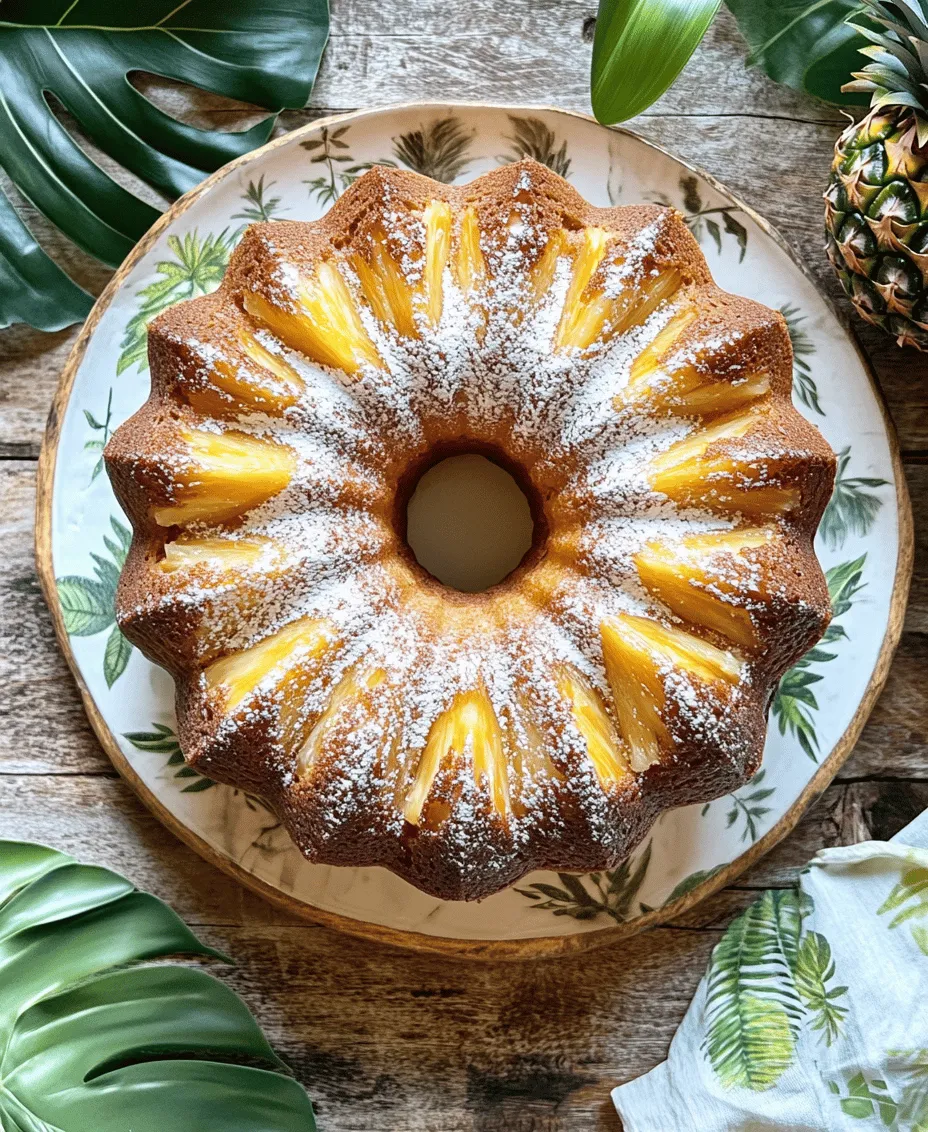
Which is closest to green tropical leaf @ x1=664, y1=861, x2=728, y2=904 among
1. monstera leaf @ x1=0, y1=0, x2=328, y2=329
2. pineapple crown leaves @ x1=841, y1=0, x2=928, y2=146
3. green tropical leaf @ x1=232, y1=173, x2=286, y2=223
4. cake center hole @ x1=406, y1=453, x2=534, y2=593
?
cake center hole @ x1=406, y1=453, x2=534, y2=593

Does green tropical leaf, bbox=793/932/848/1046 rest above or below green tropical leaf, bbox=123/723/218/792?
below

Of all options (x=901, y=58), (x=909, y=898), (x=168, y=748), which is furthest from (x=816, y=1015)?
(x=901, y=58)

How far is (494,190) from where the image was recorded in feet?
4.77

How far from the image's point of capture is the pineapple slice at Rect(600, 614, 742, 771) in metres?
1.34

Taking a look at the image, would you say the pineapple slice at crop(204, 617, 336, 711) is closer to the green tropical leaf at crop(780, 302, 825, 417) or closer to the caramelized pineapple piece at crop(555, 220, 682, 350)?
the caramelized pineapple piece at crop(555, 220, 682, 350)

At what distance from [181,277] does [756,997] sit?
1.42 meters

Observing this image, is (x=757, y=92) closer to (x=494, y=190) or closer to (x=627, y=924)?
(x=494, y=190)

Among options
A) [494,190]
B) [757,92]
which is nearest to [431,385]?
[494,190]

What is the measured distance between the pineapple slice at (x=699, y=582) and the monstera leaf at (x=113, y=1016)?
0.87 metres

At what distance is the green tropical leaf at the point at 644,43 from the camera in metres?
1.51

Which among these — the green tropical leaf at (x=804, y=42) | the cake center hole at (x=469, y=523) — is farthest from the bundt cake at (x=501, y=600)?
the green tropical leaf at (x=804, y=42)

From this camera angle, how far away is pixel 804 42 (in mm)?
1687

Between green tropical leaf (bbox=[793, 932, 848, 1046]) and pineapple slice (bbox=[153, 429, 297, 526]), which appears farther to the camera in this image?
green tropical leaf (bbox=[793, 932, 848, 1046])

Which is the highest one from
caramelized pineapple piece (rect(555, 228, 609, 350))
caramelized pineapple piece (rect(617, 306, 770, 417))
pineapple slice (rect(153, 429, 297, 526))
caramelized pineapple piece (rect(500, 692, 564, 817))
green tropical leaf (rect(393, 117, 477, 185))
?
green tropical leaf (rect(393, 117, 477, 185))
